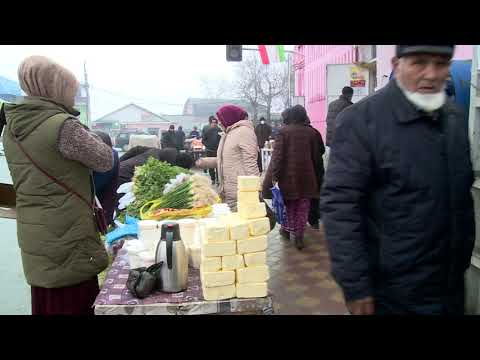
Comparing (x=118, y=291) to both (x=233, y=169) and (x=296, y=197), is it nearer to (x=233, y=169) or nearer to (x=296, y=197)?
(x=233, y=169)

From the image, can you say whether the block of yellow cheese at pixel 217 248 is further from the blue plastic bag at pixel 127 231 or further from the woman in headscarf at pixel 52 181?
the blue plastic bag at pixel 127 231

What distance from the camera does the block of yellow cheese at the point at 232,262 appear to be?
1.95m

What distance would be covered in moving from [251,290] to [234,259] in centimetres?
16

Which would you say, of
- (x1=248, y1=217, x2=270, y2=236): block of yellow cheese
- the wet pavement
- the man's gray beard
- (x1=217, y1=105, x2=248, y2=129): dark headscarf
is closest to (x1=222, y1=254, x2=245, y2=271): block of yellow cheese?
(x1=248, y1=217, x2=270, y2=236): block of yellow cheese

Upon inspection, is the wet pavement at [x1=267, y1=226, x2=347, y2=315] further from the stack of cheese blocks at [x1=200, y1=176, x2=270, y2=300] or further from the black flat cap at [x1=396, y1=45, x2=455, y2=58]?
the black flat cap at [x1=396, y1=45, x2=455, y2=58]

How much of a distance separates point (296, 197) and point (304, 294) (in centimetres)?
141

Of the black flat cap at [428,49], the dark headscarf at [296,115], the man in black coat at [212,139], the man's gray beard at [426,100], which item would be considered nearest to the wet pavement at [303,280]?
the dark headscarf at [296,115]

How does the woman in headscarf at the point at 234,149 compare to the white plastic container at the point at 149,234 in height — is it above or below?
above

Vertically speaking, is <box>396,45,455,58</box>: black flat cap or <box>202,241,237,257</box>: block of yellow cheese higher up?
<box>396,45,455,58</box>: black flat cap

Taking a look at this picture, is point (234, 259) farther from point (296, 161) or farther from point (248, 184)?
point (296, 161)

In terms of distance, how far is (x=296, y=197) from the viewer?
5098mm

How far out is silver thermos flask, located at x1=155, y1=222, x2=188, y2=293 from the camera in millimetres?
1987

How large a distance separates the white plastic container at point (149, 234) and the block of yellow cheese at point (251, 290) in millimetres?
562
